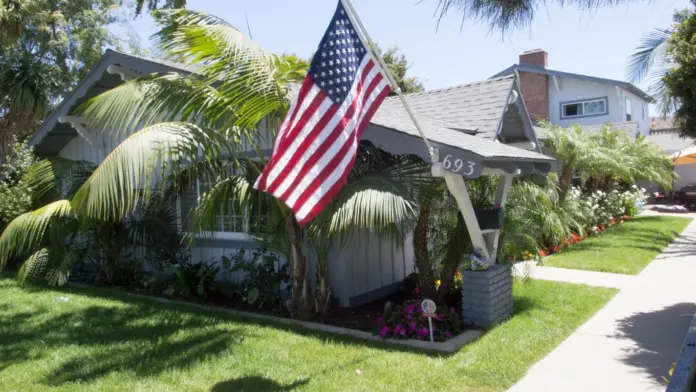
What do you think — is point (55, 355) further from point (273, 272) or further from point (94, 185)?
point (273, 272)

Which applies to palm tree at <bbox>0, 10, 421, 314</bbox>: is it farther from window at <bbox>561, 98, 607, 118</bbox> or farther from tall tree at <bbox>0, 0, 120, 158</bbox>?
window at <bbox>561, 98, 607, 118</bbox>

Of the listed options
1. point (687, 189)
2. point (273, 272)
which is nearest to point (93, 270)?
point (273, 272)

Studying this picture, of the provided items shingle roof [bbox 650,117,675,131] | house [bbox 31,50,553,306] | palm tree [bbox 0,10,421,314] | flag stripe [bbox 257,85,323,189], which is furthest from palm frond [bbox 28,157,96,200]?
shingle roof [bbox 650,117,675,131]

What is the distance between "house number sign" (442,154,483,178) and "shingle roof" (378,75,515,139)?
273 centimetres

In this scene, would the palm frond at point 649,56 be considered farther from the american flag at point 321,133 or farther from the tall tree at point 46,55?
the tall tree at point 46,55

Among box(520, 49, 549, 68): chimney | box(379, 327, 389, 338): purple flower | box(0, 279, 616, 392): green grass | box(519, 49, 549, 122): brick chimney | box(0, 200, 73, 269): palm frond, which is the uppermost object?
box(520, 49, 549, 68): chimney

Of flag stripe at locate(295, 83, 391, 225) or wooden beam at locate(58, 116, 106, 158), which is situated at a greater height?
wooden beam at locate(58, 116, 106, 158)

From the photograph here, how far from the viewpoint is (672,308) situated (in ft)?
23.5

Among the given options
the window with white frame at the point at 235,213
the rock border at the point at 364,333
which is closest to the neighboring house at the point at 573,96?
the window with white frame at the point at 235,213

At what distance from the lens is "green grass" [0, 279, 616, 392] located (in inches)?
196

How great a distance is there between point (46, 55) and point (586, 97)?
24.9 metres

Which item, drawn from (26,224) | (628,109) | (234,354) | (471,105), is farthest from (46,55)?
(628,109)

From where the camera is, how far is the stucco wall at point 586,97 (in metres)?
24.8

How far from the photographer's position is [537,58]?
2744cm
